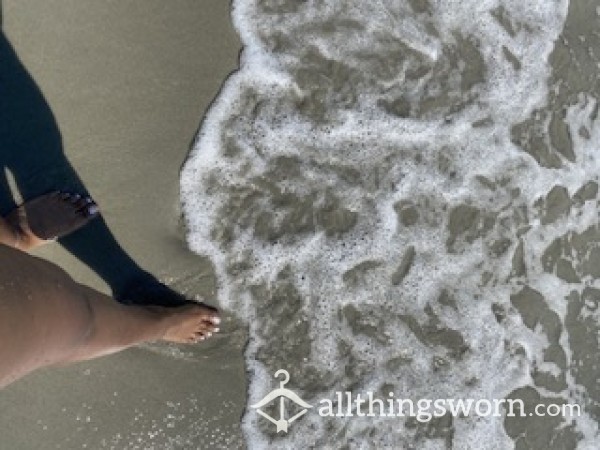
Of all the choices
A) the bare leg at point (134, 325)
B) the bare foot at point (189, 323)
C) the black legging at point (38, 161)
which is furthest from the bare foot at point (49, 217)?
the bare foot at point (189, 323)

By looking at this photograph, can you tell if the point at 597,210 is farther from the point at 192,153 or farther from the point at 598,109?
the point at 192,153

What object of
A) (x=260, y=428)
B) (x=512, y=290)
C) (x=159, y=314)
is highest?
(x=512, y=290)

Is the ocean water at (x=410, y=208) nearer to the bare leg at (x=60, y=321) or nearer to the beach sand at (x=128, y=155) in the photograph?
the beach sand at (x=128, y=155)

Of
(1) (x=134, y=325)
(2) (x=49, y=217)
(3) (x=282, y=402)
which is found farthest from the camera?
(3) (x=282, y=402)

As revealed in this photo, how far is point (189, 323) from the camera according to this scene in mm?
3221

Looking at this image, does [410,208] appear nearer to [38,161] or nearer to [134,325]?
[134,325]

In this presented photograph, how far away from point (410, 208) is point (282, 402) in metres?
1.28

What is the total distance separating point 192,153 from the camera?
3.28m

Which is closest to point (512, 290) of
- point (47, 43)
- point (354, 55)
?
point (354, 55)

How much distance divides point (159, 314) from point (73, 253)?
22.3 inches

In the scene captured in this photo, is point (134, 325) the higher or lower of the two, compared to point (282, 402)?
higher

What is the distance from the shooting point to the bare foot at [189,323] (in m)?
3.18

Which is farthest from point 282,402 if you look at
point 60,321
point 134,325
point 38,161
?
point 38,161

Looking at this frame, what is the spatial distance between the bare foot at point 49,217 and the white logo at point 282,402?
4.37ft
